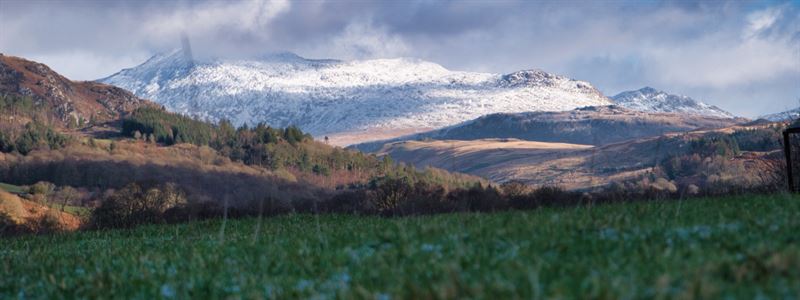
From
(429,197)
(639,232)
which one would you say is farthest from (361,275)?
(429,197)

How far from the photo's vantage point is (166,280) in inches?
334

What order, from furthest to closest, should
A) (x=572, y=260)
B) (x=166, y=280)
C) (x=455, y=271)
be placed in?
(x=166, y=280)
(x=572, y=260)
(x=455, y=271)

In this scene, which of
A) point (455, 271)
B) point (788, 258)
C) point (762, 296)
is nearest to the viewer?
point (762, 296)

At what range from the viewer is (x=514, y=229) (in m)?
9.40

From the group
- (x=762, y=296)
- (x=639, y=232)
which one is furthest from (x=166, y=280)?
(x=762, y=296)

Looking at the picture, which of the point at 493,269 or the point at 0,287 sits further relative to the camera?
the point at 0,287

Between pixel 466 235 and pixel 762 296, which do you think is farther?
pixel 466 235

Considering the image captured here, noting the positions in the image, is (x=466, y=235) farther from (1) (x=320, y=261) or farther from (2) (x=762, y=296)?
(2) (x=762, y=296)

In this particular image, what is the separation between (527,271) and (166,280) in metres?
4.19

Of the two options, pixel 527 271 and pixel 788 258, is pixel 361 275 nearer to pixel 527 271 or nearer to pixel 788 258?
pixel 527 271

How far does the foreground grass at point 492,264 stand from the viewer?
5863 millimetres

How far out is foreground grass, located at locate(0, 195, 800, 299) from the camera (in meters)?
5.86

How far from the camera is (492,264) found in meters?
7.16

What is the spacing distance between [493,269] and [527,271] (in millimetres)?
671
